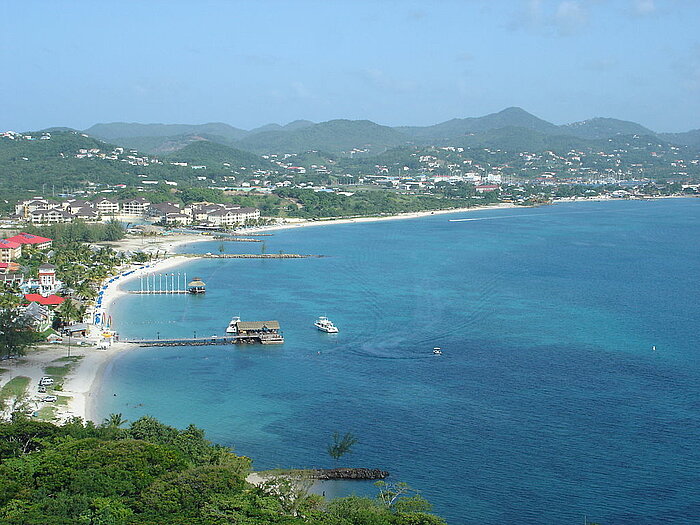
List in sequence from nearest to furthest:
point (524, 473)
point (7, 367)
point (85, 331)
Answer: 1. point (524, 473)
2. point (7, 367)
3. point (85, 331)

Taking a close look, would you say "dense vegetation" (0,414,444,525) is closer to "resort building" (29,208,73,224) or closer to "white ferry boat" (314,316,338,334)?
"white ferry boat" (314,316,338,334)

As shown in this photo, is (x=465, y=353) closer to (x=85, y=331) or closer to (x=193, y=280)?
(x=85, y=331)

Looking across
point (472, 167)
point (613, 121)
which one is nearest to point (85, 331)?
point (472, 167)

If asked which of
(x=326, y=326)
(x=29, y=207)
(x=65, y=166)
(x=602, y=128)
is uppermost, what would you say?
(x=602, y=128)

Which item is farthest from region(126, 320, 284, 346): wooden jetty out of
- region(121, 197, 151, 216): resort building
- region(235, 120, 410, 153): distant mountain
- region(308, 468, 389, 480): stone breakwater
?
region(235, 120, 410, 153): distant mountain

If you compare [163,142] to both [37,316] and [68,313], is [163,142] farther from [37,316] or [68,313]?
[68,313]

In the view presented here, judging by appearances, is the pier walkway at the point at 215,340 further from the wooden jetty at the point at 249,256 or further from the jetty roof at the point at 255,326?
the wooden jetty at the point at 249,256

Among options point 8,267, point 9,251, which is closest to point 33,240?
point 9,251
